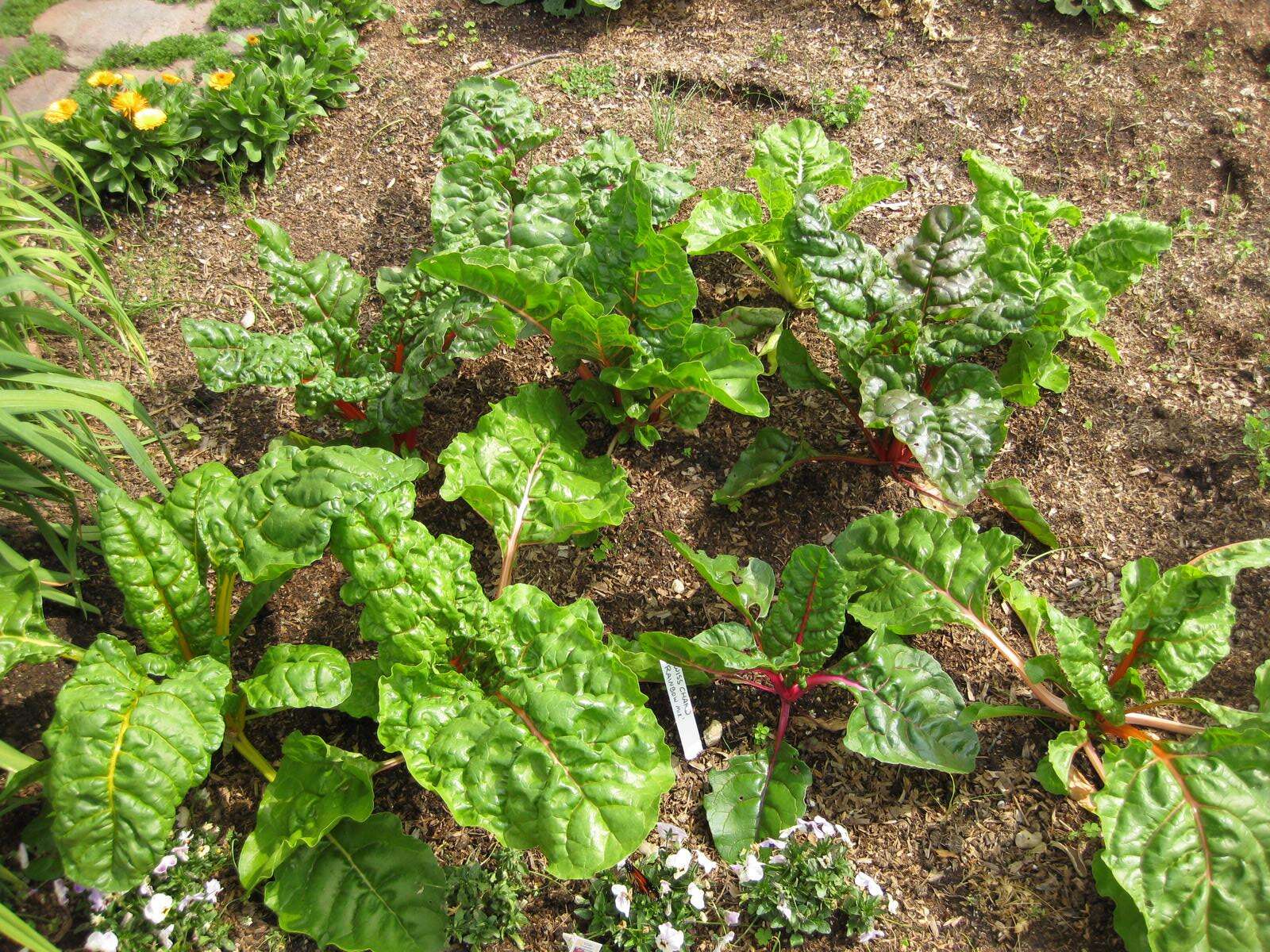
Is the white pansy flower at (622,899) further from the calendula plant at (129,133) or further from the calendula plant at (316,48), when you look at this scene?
the calendula plant at (316,48)

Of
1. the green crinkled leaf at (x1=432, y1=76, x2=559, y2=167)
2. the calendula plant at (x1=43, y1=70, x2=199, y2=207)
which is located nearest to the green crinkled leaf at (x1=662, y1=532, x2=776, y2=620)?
the green crinkled leaf at (x1=432, y1=76, x2=559, y2=167)

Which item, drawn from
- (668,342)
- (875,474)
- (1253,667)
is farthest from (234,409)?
(1253,667)

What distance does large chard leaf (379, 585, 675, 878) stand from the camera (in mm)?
2381

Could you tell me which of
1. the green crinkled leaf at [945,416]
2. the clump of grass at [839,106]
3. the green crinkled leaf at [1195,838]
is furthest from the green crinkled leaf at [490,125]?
the green crinkled leaf at [1195,838]

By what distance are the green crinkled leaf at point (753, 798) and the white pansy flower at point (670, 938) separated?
0.29 meters

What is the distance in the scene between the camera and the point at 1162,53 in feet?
14.9

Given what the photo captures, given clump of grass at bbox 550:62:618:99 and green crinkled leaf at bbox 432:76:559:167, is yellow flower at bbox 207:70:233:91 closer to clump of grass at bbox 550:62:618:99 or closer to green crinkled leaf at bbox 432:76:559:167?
green crinkled leaf at bbox 432:76:559:167

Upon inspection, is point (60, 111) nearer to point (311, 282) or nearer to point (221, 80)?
point (221, 80)

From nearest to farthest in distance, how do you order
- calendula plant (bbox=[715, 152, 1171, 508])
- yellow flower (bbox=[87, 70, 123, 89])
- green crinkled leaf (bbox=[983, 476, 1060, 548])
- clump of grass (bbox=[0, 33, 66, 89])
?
calendula plant (bbox=[715, 152, 1171, 508]) < green crinkled leaf (bbox=[983, 476, 1060, 548]) < yellow flower (bbox=[87, 70, 123, 89]) < clump of grass (bbox=[0, 33, 66, 89])

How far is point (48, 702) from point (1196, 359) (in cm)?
426

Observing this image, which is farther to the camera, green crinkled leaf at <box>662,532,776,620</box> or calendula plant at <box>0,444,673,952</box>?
green crinkled leaf at <box>662,532,776,620</box>

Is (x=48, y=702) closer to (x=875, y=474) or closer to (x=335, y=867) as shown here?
(x=335, y=867)

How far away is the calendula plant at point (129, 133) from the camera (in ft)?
13.2

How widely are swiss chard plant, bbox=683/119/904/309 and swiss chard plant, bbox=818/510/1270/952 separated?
3.43ft
